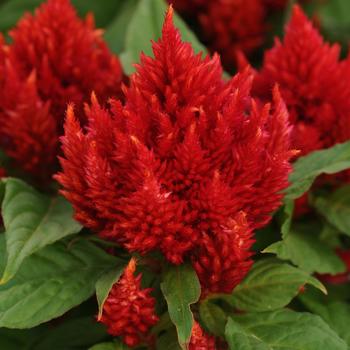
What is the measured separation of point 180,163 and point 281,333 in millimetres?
Answer: 321

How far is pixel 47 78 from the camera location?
1.38 meters

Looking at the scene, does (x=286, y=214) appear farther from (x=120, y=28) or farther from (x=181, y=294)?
(x=120, y=28)

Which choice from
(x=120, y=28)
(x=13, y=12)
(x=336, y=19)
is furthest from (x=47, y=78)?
(x=336, y=19)

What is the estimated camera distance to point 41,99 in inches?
54.7

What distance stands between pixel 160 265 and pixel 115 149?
0.22m

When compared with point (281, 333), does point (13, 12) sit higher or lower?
higher

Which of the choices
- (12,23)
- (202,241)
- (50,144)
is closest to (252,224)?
(202,241)

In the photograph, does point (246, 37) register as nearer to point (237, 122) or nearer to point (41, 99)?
point (41, 99)

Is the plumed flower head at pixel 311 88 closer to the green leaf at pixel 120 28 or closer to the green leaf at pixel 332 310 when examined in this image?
the green leaf at pixel 332 310

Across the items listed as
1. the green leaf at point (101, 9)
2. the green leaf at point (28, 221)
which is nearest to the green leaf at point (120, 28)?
the green leaf at point (101, 9)

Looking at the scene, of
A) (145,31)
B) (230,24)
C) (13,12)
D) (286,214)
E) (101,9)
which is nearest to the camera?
(286,214)

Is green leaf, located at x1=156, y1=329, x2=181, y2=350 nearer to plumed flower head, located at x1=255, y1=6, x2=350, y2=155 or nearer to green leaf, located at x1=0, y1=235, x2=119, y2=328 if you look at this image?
green leaf, located at x1=0, y1=235, x2=119, y2=328

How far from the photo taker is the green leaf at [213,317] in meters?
1.15

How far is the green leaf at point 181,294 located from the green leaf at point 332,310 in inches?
14.0
